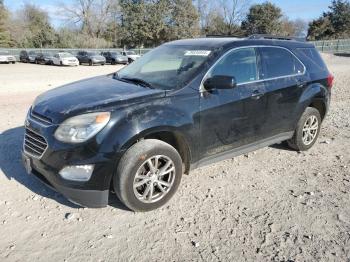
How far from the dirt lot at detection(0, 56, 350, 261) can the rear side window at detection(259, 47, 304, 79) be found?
4.41 feet

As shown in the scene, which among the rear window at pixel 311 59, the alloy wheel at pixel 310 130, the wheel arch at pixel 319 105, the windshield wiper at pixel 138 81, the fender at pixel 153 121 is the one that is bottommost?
the alloy wheel at pixel 310 130

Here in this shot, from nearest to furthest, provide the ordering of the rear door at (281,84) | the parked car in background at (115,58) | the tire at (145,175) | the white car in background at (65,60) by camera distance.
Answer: the tire at (145,175) < the rear door at (281,84) < the white car in background at (65,60) < the parked car in background at (115,58)

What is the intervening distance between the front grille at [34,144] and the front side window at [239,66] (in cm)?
202

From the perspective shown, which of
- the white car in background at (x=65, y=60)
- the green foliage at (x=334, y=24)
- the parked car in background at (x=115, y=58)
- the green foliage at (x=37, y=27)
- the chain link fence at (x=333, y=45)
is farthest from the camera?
the green foliage at (x=334, y=24)

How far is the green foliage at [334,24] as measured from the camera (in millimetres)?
57938

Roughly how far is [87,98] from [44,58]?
33.5 metres

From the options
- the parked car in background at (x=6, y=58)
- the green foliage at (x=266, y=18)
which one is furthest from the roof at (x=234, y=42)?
the green foliage at (x=266, y=18)

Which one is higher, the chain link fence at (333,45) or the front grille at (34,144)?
the front grille at (34,144)

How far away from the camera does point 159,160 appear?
3.99 meters

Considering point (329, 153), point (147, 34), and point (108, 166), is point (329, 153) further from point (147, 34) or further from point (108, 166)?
point (147, 34)

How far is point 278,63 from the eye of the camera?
5.24 meters

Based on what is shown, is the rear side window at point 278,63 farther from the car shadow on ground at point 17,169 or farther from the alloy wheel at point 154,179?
the car shadow on ground at point 17,169

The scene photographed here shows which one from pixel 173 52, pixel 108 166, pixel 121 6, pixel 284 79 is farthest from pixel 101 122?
pixel 121 6

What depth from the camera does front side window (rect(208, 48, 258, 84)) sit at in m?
4.49
